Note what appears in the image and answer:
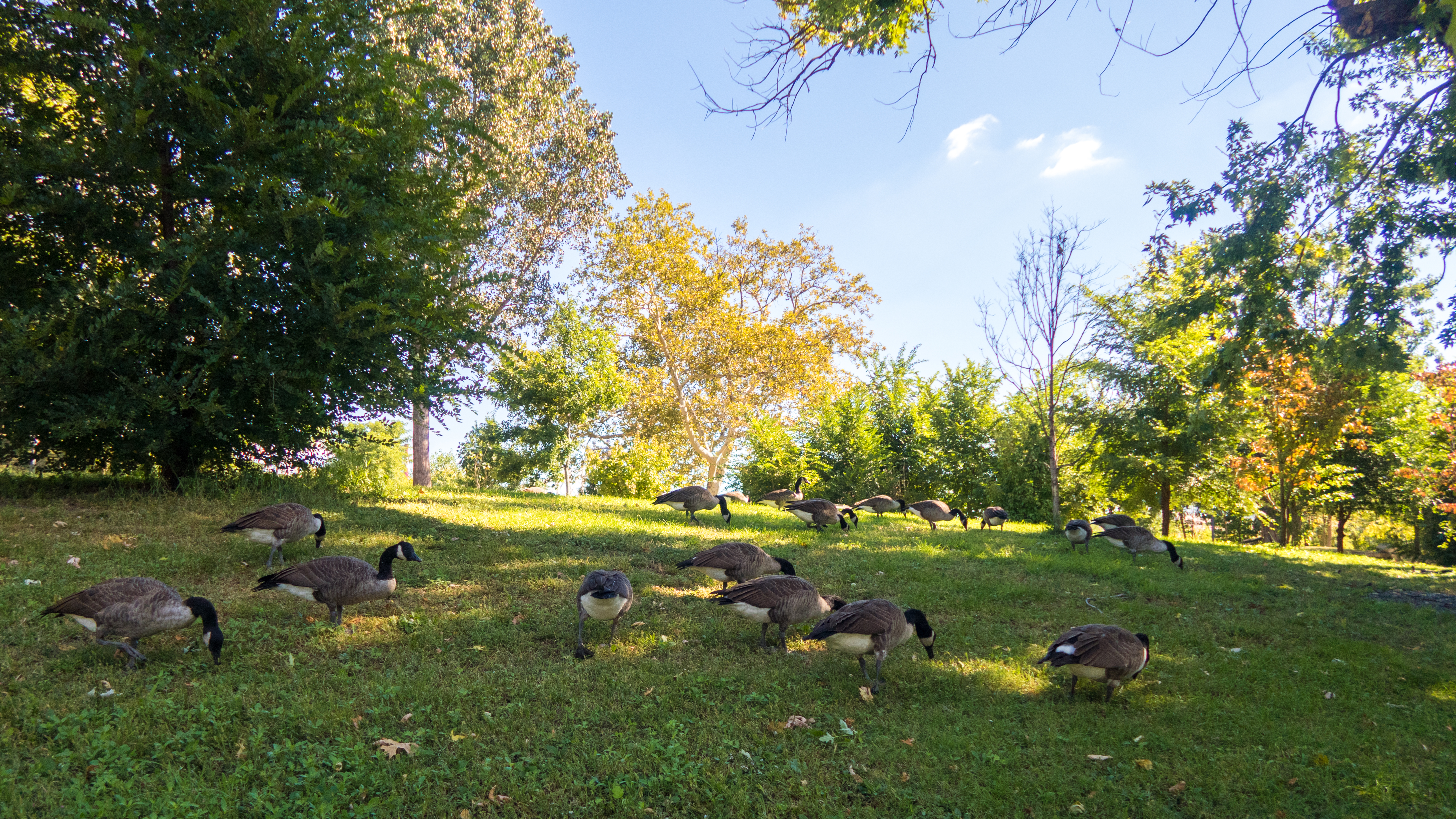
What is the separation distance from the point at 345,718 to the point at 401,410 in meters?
9.40

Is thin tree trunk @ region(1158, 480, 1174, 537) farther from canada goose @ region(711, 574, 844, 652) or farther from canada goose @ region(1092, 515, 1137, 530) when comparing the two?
canada goose @ region(711, 574, 844, 652)

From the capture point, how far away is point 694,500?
14797 millimetres

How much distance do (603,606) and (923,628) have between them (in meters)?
3.54

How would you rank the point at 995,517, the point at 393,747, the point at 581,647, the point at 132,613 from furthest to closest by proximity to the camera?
the point at 995,517 < the point at 581,647 < the point at 132,613 < the point at 393,747

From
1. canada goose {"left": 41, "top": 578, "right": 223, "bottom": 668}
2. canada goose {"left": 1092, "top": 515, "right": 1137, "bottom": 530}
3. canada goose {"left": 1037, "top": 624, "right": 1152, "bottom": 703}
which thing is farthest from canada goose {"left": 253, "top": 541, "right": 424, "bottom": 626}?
canada goose {"left": 1092, "top": 515, "right": 1137, "bottom": 530}

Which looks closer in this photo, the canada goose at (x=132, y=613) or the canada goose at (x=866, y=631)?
the canada goose at (x=132, y=613)

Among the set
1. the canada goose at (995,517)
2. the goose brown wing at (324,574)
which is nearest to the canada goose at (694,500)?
the goose brown wing at (324,574)

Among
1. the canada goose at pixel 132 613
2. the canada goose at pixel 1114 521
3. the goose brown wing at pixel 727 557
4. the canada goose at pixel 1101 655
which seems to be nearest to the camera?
the canada goose at pixel 132 613

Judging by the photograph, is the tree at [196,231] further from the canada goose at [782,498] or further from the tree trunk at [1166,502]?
the tree trunk at [1166,502]

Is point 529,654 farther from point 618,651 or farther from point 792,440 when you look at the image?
point 792,440

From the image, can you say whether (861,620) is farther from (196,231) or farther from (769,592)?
(196,231)

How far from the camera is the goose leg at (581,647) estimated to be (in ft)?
22.8

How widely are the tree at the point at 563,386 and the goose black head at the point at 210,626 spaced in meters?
18.4

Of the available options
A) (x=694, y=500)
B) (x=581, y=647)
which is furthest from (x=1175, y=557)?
(x=581, y=647)
